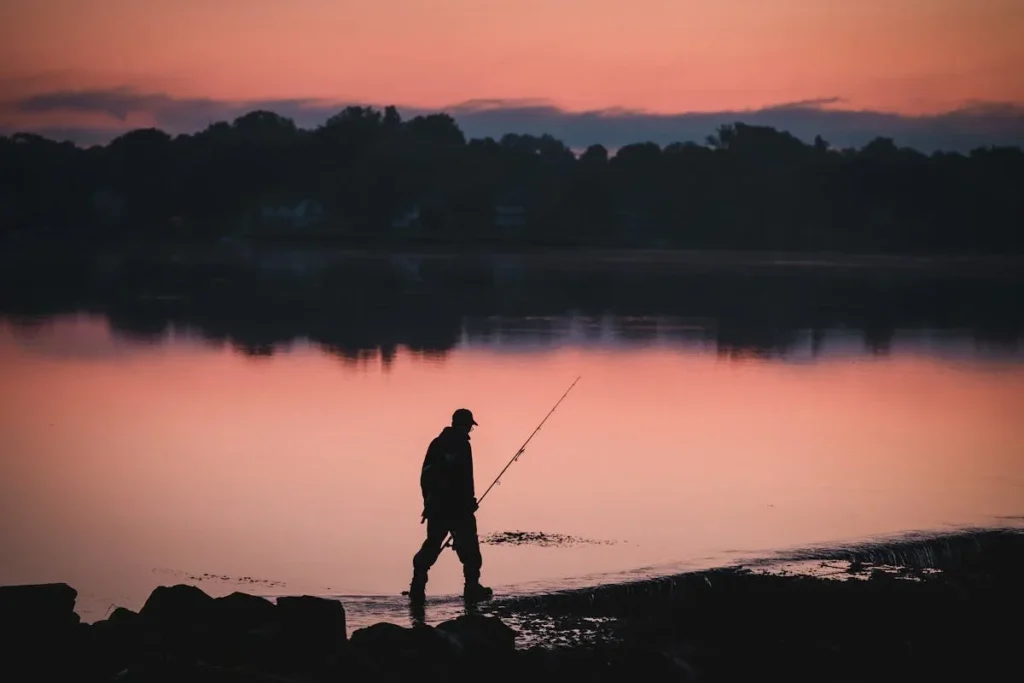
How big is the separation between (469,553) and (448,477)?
0.76 metres

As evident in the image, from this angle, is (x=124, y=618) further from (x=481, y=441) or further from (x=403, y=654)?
(x=481, y=441)

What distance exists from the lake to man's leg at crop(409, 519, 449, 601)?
35 centimetres

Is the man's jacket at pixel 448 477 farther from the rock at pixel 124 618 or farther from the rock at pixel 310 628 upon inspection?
the rock at pixel 124 618

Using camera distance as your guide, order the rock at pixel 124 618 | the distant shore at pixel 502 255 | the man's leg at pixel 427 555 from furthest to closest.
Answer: the distant shore at pixel 502 255
the man's leg at pixel 427 555
the rock at pixel 124 618

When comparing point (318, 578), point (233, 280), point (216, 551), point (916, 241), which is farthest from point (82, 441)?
point (916, 241)

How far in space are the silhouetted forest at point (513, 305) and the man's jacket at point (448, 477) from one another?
2661 cm

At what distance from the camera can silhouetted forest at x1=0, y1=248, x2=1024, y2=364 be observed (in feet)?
167

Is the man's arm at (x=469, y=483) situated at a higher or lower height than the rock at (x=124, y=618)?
higher

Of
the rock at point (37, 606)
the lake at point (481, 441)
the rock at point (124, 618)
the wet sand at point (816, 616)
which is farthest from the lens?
the lake at point (481, 441)

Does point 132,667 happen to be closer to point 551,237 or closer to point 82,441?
point 82,441

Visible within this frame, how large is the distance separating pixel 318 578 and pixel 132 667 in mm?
5469

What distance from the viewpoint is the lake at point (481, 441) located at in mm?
17688

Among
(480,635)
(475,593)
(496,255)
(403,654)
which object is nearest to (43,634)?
(403,654)

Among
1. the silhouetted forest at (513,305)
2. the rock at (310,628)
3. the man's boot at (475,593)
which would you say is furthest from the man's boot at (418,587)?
the silhouetted forest at (513,305)
